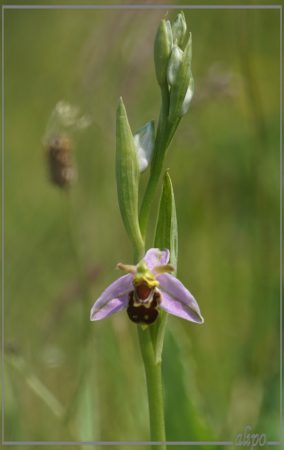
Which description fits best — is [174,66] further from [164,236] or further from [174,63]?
[164,236]

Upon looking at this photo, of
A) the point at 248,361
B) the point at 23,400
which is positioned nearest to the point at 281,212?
the point at 248,361

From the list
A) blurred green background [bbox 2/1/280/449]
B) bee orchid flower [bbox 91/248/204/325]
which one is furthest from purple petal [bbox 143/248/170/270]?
blurred green background [bbox 2/1/280/449]

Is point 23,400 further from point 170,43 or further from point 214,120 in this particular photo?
point 214,120

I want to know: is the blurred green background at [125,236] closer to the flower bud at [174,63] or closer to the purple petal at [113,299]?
the purple petal at [113,299]

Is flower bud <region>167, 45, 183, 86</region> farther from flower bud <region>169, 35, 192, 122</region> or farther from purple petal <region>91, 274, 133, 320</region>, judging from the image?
purple petal <region>91, 274, 133, 320</region>

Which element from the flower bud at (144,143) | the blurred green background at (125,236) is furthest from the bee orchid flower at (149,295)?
the blurred green background at (125,236)
